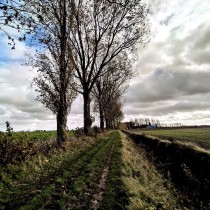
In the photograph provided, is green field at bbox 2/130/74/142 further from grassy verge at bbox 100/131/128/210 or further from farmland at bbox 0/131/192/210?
grassy verge at bbox 100/131/128/210

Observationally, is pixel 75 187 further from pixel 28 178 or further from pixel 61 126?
pixel 61 126

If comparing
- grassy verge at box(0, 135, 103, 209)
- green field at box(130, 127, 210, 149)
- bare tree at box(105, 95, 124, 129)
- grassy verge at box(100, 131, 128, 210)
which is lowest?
grassy verge at box(100, 131, 128, 210)

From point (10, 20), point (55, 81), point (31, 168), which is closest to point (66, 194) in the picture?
point (31, 168)

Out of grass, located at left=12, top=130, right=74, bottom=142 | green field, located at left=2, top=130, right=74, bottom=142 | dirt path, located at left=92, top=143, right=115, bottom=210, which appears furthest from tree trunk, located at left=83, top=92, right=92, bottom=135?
dirt path, located at left=92, top=143, right=115, bottom=210

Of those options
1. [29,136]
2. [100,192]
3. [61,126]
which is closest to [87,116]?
[29,136]

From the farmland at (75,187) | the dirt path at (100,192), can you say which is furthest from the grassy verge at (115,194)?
the dirt path at (100,192)

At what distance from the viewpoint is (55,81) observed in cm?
2598

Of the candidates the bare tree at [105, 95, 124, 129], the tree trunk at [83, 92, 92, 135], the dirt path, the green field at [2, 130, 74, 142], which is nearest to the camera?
the dirt path

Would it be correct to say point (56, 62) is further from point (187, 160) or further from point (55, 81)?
point (187, 160)

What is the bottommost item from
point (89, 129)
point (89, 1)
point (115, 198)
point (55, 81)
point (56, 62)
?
point (115, 198)

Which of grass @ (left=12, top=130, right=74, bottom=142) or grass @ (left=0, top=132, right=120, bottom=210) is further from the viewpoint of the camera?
grass @ (left=12, top=130, right=74, bottom=142)

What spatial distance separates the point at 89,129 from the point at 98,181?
27867 mm

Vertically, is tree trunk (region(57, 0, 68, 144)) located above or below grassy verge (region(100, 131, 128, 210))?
above

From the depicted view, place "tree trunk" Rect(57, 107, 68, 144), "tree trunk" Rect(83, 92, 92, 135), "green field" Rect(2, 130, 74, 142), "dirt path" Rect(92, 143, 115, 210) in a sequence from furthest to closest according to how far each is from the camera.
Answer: "tree trunk" Rect(83, 92, 92, 135), "tree trunk" Rect(57, 107, 68, 144), "green field" Rect(2, 130, 74, 142), "dirt path" Rect(92, 143, 115, 210)
